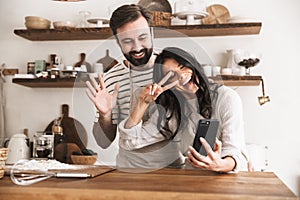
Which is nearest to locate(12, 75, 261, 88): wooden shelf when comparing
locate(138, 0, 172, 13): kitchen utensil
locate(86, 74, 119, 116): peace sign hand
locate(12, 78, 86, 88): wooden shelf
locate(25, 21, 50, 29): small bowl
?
locate(12, 78, 86, 88): wooden shelf

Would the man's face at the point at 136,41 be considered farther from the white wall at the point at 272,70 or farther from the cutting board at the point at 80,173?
the white wall at the point at 272,70

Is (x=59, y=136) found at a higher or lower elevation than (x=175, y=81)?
lower

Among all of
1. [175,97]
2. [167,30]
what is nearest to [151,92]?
[175,97]

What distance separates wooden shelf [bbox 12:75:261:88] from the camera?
102 inches

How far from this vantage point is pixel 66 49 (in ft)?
9.70

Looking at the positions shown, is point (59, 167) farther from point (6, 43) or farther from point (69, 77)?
point (6, 43)

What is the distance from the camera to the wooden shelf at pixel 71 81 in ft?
8.49

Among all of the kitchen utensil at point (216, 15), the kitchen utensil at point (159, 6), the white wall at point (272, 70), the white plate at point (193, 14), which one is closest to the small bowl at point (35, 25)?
the white wall at point (272, 70)

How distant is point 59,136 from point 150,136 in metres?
1.48

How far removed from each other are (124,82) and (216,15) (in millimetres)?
1334

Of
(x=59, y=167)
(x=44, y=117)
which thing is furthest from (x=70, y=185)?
(x=44, y=117)

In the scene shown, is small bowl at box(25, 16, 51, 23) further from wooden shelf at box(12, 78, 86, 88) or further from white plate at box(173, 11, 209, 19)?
white plate at box(173, 11, 209, 19)

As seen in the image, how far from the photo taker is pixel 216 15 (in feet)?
9.02

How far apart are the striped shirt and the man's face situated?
61 mm
